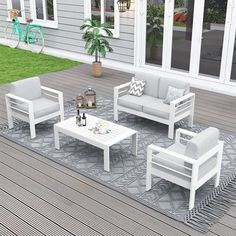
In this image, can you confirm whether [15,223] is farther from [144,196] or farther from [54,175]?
[144,196]

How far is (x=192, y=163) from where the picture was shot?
428 centimetres

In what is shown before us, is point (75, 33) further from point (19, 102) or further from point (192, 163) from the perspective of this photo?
point (192, 163)

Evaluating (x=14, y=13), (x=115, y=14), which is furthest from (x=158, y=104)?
(x=14, y=13)

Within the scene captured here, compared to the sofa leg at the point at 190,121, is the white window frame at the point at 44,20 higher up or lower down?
higher up

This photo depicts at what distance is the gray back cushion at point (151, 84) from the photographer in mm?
6836

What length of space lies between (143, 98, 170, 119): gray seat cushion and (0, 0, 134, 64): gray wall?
365 cm

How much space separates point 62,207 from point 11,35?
9692 mm

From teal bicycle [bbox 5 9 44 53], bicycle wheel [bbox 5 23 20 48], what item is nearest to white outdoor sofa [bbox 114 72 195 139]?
teal bicycle [bbox 5 9 44 53]

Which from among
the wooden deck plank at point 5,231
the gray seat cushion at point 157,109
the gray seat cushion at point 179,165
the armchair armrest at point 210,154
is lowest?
the wooden deck plank at point 5,231

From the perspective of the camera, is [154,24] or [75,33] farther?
[75,33]

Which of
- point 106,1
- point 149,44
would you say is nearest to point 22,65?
point 106,1

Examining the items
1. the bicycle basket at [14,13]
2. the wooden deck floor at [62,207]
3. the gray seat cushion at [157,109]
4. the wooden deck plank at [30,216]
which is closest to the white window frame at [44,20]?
the bicycle basket at [14,13]

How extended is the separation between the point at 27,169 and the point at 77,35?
251 inches

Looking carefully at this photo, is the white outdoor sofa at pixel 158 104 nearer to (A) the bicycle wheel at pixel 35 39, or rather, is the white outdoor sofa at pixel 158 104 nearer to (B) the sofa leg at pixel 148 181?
(B) the sofa leg at pixel 148 181
